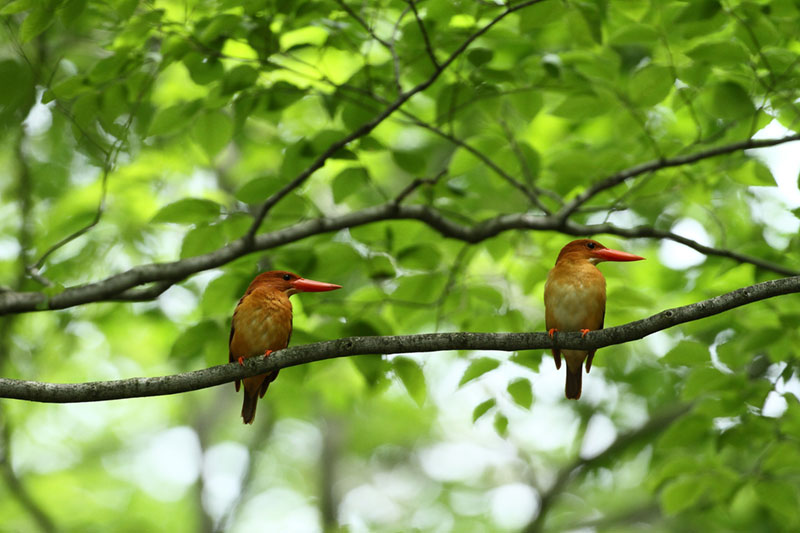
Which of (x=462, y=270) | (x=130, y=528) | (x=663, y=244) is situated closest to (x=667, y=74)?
(x=462, y=270)

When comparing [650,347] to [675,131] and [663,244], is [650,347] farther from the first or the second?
[675,131]

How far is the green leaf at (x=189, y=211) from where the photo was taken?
146 inches

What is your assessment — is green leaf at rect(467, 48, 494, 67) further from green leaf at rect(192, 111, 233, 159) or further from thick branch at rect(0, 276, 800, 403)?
thick branch at rect(0, 276, 800, 403)

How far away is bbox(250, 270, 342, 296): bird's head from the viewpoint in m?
3.88

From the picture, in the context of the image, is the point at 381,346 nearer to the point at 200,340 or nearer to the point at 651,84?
the point at 200,340

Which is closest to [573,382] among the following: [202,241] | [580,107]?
[580,107]

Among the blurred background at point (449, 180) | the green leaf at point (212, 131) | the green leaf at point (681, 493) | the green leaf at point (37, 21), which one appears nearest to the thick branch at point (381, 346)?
the blurred background at point (449, 180)

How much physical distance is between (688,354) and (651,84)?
1.43 metres

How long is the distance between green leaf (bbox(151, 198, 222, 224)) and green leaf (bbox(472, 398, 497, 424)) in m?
1.76

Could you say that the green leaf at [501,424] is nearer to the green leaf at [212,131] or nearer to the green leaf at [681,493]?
the green leaf at [681,493]

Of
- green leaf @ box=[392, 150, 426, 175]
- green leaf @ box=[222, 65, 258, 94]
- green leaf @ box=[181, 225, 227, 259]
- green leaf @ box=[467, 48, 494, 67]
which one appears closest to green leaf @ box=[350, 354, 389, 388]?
green leaf @ box=[181, 225, 227, 259]

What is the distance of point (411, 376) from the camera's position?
3.84 metres

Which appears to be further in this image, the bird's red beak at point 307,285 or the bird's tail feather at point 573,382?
the bird's tail feather at point 573,382

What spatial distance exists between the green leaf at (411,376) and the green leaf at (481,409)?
1.06 ft
